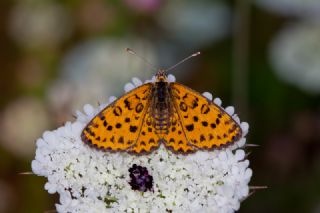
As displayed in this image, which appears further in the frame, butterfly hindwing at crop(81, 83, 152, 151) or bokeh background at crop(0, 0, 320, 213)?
bokeh background at crop(0, 0, 320, 213)

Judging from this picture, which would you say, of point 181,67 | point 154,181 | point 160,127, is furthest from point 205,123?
point 181,67

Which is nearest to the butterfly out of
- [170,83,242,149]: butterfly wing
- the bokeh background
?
[170,83,242,149]: butterfly wing

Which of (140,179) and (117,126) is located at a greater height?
(117,126)

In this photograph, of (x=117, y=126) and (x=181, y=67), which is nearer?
(x=117, y=126)

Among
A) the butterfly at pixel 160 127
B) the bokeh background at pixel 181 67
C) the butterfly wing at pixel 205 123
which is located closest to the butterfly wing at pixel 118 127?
the butterfly at pixel 160 127

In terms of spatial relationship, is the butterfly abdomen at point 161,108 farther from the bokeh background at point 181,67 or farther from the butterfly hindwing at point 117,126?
the bokeh background at point 181,67

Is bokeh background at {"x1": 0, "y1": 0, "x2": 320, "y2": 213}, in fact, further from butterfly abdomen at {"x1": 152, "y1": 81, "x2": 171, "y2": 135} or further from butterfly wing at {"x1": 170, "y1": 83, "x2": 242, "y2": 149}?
butterfly wing at {"x1": 170, "y1": 83, "x2": 242, "y2": 149}

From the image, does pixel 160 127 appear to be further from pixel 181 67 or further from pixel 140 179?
pixel 181 67
